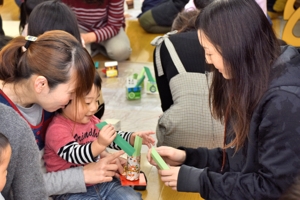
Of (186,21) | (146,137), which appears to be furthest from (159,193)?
(186,21)

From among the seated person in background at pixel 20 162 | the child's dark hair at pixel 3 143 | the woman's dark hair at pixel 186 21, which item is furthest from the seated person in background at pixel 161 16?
the child's dark hair at pixel 3 143

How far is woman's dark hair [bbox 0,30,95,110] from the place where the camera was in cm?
132

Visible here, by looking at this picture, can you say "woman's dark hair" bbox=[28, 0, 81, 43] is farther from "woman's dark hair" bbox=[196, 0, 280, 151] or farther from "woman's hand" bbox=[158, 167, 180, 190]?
"woman's dark hair" bbox=[196, 0, 280, 151]

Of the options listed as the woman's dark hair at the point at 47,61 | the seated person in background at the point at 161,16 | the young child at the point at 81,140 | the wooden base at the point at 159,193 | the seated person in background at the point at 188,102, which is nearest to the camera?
the woman's dark hair at the point at 47,61

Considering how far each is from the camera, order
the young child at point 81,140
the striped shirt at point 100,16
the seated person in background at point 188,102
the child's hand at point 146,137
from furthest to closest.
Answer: the striped shirt at point 100,16
the seated person in background at point 188,102
the child's hand at point 146,137
the young child at point 81,140

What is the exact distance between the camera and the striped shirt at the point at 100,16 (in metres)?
2.86

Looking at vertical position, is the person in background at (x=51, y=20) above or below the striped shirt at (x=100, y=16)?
above

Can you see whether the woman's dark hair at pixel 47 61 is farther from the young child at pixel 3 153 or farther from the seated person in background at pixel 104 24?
the seated person in background at pixel 104 24

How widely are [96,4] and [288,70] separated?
6.37 feet

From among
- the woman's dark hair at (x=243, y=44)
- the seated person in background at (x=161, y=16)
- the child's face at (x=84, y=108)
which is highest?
the woman's dark hair at (x=243, y=44)

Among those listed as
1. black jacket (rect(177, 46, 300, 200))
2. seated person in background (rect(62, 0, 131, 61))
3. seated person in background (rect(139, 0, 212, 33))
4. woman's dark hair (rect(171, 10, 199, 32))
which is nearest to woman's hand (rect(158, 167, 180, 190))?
black jacket (rect(177, 46, 300, 200))

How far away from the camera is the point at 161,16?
139 inches

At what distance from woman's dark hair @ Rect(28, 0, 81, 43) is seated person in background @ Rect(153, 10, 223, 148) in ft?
1.21

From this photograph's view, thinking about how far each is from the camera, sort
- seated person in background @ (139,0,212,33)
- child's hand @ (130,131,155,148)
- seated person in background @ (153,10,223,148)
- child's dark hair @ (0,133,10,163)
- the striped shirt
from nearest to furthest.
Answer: child's dark hair @ (0,133,10,163), child's hand @ (130,131,155,148), seated person in background @ (153,10,223,148), the striped shirt, seated person in background @ (139,0,212,33)
